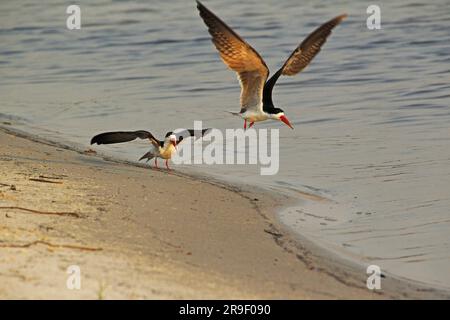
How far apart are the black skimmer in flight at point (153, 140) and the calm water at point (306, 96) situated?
1.20 feet

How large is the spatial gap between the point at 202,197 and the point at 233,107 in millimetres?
4252

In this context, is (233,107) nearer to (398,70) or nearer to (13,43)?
(398,70)

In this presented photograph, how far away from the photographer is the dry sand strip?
4.90m

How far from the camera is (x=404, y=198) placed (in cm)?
765

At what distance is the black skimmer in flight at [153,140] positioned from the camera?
319 inches

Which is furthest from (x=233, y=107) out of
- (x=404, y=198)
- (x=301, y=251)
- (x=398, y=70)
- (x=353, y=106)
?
(x=301, y=251)

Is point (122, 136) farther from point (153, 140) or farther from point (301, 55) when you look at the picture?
point (301, 55)

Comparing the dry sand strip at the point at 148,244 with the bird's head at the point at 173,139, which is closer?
the dry sand strip at the point at 148,244

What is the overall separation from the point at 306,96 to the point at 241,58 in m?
3.40

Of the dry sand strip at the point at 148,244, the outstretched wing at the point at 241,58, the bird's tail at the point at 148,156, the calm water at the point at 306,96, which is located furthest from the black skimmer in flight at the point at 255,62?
the dry sand strip at the point at 148,244

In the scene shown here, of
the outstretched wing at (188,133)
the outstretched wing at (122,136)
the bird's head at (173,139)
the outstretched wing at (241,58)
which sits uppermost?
the outstretched wing at (241,58)

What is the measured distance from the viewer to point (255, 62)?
8.79 meters

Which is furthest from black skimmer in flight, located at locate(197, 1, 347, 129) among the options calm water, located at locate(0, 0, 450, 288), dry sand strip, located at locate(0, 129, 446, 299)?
dry sand strip, located at locate(0, 129, 446, 299)

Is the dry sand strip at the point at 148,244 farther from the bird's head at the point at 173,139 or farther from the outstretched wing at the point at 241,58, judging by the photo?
the outstretched wing at the point at 241,58
